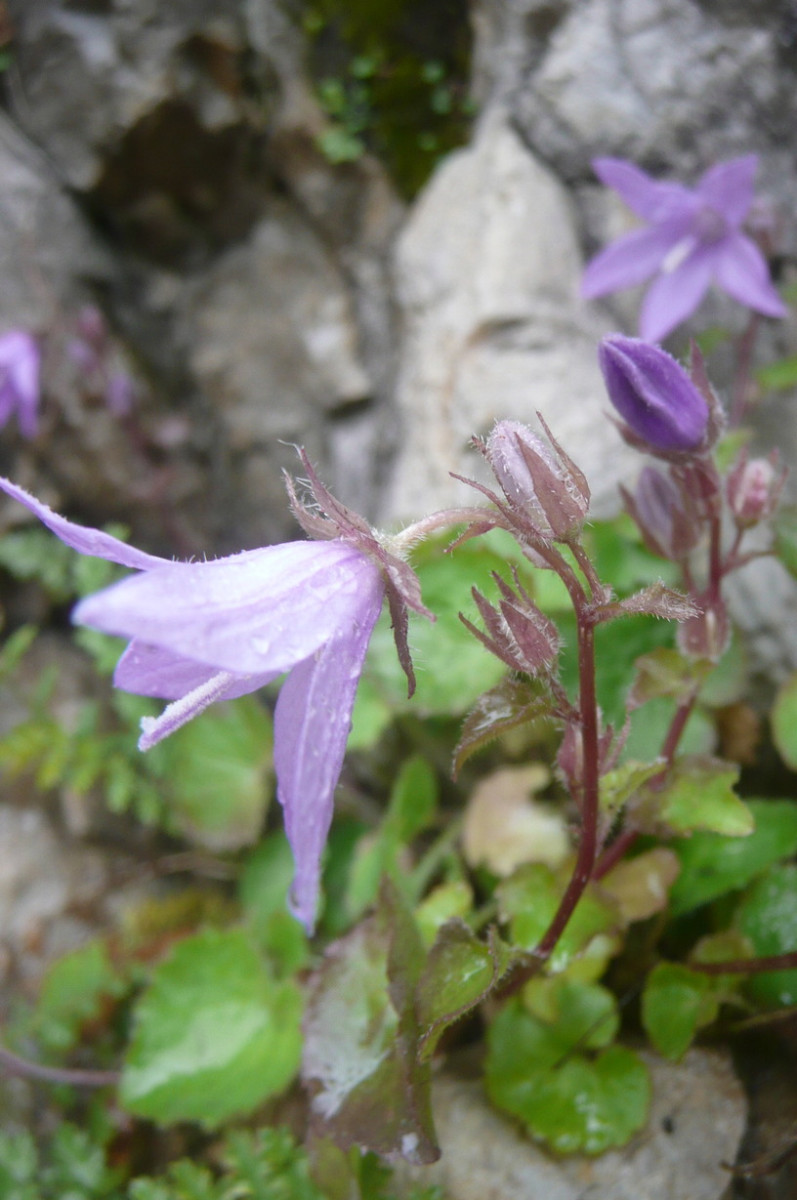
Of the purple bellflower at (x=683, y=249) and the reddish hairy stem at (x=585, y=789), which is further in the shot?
the purple bellflower at (x=683, y=249)

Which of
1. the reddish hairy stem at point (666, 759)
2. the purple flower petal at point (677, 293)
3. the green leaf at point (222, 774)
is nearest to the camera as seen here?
the reddish hairy stem at point (666, 759)

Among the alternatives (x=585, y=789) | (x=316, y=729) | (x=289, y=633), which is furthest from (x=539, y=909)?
(x=289, y=633)

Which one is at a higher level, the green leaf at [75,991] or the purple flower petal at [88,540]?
the purple flower petal at [88,540]

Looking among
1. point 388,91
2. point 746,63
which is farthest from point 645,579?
point 388,91

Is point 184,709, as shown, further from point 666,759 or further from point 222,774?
point 222,774

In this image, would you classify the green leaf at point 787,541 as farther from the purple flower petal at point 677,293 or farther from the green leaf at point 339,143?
the green leaf at point 339,143

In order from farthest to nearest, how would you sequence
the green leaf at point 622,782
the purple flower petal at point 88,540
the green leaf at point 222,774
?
the green leaf at point 222,774 → the green leaf at point 622,782 → the purple flower petal at point 88,540

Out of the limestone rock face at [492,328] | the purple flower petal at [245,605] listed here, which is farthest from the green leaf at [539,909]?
the limestone rock face at [492,328]

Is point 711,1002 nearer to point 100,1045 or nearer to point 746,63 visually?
point 100,1045
